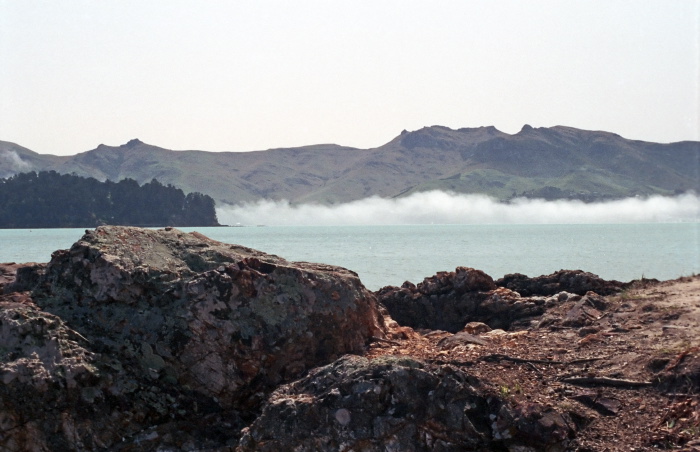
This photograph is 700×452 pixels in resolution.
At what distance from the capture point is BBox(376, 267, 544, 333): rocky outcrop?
13227mm

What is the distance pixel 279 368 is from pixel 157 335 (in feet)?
5.11

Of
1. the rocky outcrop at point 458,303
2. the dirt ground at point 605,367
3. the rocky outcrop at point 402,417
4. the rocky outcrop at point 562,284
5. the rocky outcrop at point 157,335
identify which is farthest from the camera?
the rocky outcrop at point 562,284

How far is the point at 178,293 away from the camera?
860 cm

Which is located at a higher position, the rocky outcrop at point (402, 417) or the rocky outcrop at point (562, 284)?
the rocky outcrop at point (562, 284)

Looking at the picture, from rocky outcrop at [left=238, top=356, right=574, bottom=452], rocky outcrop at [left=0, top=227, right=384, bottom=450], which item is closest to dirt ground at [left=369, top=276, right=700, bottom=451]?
rocky outcrop at [left=238, top=356, right=574, bottom=452]

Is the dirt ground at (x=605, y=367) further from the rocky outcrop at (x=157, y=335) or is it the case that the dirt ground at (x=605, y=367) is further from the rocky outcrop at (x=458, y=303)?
the rocky outcrop at (x=458, y=303)

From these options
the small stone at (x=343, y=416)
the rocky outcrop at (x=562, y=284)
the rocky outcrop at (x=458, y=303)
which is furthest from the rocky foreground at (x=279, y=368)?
the rocky outcrop at (x=562, y=284)

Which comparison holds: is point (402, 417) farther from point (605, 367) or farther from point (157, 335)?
point (157, 335)

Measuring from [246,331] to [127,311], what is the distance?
153 cm

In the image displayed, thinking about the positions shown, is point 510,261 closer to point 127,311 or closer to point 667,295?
point 667,295

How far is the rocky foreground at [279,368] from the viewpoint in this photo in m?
6.86

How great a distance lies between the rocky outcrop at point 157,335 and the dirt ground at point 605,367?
48.3 inches

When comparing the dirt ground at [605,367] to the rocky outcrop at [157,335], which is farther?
the rocky outcrop at [157,335]

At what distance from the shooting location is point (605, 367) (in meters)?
8.16
